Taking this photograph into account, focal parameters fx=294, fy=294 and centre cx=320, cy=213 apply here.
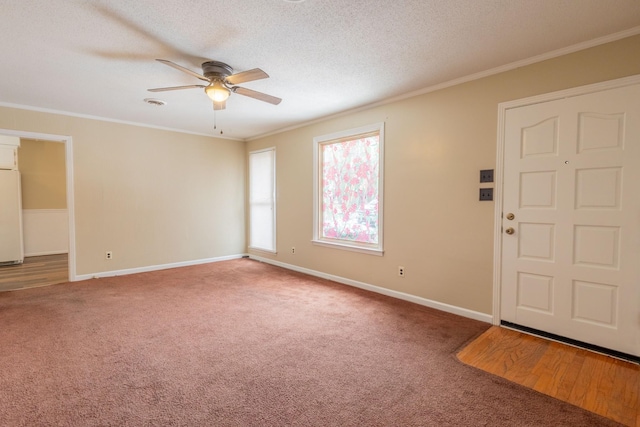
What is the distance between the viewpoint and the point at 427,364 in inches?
85.1

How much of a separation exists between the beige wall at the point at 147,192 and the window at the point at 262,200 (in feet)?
0.93

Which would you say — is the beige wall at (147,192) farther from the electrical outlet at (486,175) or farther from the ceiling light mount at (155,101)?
the electrical outlet at (486,175)

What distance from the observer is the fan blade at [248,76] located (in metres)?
2.34

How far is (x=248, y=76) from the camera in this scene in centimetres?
244

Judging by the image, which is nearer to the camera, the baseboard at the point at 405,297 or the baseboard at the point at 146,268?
the baseboard at the point at 405,297

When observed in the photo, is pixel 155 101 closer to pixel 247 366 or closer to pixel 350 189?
pixel 350 189

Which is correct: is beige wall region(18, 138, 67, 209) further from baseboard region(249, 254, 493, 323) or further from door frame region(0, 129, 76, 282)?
baseboard region(249, 254, 493, 323)

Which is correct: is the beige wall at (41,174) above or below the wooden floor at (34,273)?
above

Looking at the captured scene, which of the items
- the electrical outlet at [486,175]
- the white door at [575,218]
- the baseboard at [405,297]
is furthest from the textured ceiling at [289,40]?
the baseboard at [405,297]

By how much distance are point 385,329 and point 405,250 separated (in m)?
1.12

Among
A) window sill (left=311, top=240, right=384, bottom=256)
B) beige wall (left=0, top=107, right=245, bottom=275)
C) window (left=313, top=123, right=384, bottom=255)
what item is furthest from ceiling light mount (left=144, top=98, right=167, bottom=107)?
window sill (left=311, top=240, right=384, bottom=256)

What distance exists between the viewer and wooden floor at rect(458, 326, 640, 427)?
5.80 ft

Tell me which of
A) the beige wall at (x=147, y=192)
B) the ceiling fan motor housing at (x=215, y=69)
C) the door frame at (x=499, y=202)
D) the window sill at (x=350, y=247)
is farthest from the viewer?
the beige wall at (x=147, y=192)

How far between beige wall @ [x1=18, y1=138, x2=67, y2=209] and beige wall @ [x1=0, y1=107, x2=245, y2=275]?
3.04 m
